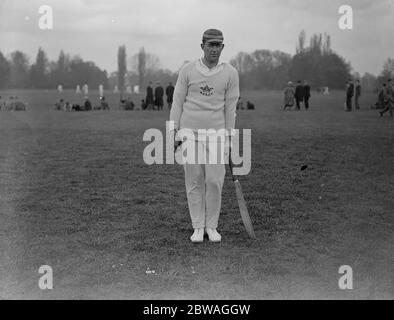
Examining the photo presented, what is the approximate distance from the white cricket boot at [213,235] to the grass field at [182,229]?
0.28 ft

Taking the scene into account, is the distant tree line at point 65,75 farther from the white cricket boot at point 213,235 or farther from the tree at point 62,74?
the white cricket boot at point 213,235

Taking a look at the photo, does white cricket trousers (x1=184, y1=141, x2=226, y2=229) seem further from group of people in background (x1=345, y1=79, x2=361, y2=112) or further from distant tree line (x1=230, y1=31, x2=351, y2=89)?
group of people in background (x1=345, y1=79, x2=361, y2=112)

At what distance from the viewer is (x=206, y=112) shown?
520 centimetres

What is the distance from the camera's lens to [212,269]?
452 centimetres

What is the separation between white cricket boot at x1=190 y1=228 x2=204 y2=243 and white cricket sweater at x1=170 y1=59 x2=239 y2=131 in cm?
103

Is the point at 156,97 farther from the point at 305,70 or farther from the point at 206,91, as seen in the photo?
the point at 206,91

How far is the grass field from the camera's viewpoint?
13.7 feet

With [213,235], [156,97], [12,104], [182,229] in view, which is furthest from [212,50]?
[12,104]

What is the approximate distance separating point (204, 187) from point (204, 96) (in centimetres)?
96

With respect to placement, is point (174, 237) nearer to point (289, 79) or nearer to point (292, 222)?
point (292, 222)

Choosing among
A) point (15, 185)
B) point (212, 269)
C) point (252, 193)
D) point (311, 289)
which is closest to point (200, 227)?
point (212, 269)

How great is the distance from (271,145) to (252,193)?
5.49 m

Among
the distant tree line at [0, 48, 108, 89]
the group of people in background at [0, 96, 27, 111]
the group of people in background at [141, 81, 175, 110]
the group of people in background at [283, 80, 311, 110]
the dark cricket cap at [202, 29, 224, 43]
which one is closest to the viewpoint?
the dark cricket cap at [202, 29, 224, 43]

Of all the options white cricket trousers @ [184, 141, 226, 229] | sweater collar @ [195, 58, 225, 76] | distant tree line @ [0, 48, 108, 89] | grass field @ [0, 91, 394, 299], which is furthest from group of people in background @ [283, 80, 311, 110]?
sweater collar @ [195, 58, 225, 76]
